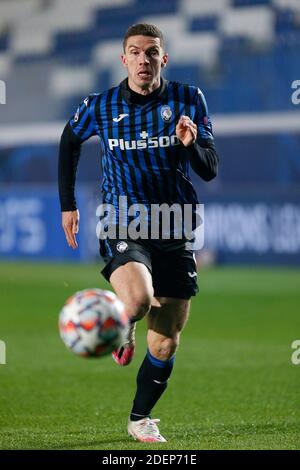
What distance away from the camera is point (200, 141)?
18.3 feet

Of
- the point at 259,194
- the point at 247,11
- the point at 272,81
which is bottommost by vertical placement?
the point at 259,194

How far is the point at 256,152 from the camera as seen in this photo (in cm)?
2050

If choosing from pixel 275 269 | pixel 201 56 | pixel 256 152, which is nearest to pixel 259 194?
pixel 275 269

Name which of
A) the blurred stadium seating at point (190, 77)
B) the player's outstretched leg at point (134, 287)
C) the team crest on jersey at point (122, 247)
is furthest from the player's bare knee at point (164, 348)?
the blurred stadium seating at point (190, 77)

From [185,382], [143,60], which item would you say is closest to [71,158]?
[143,60]

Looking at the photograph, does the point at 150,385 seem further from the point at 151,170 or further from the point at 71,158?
the point at 71,158

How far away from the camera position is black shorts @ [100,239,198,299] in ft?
18.0

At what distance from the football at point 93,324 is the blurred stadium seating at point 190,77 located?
42.8 ft

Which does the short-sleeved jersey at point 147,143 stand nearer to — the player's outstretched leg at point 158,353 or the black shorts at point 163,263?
the black shorts at point 163,263

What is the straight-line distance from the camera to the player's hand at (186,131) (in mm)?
5160

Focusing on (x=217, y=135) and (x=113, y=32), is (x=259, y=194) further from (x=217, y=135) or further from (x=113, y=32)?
(x=113, y=32)

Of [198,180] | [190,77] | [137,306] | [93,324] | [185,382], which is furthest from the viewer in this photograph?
[190,77]

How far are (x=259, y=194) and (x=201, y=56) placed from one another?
6.34 metres

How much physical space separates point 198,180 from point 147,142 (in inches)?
548
